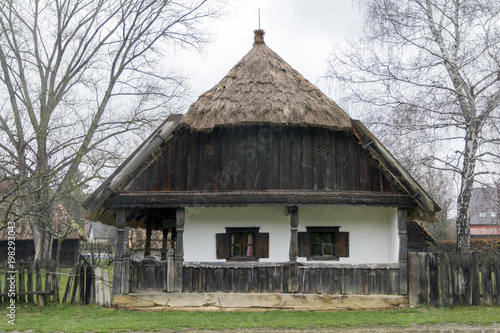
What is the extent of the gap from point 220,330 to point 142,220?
7.71 m

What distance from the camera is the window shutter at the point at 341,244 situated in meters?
14.6

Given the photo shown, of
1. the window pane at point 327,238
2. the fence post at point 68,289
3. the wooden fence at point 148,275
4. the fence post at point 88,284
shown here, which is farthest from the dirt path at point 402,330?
the fence post at point 68,289

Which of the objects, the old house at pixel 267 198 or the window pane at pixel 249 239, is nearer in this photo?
the old house at pixel 267 198

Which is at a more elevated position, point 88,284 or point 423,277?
point 423,277

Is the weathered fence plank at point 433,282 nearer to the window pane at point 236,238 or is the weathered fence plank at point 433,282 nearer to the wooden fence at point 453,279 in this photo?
the wooden fence at point 453,279

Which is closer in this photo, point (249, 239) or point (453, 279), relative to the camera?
point (453, 279)

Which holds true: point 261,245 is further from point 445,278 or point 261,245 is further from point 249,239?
point 445,278

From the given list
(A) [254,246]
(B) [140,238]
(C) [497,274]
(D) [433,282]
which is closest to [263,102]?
(A) [254,246]

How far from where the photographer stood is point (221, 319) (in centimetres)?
1216

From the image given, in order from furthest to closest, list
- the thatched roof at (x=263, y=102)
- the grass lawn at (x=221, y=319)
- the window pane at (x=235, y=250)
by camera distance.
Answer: the window pane at (x=235, y=250)
the thatched roof at (x=263, y=102)
the grass lawn at (x=221, y=319)

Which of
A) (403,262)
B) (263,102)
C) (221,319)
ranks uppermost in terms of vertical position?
(263,102)

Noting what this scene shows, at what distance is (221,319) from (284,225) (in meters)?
3.52

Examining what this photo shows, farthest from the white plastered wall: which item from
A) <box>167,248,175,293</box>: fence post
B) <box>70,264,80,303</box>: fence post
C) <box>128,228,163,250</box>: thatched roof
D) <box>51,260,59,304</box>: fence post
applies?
<box>128,228,163,250</box>: thatched roof

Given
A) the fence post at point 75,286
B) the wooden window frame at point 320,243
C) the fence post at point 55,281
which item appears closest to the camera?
the fence post at point 55,281
